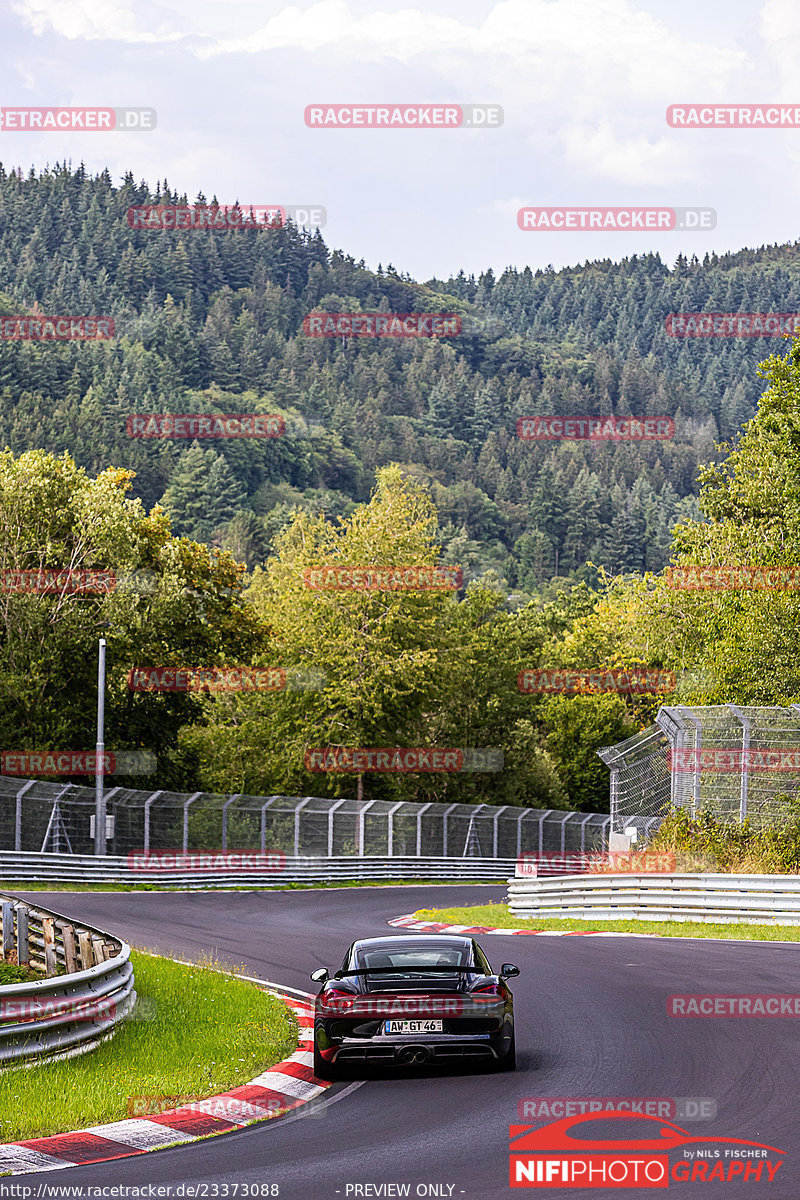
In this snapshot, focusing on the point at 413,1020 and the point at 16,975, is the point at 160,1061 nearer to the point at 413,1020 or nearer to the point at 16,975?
the point at 413,1020

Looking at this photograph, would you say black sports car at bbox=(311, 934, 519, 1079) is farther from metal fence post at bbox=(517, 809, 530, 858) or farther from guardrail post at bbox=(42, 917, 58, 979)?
metal fence post at bbox=(517, 809, 530, 858)

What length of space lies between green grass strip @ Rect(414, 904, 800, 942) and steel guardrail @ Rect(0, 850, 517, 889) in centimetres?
1097


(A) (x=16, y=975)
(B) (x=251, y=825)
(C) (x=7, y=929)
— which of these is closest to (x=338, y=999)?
(A) (x=16, y=975)

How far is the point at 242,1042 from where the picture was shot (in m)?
11.7

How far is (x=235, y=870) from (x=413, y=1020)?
98.1 ft

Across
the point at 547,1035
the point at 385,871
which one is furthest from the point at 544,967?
the point at 385,871

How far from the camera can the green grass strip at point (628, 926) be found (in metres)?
21.6

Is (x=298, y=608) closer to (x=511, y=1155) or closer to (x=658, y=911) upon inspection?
(x=658, y=911)

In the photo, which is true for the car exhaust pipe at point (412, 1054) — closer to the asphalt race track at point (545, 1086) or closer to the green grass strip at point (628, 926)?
the asphalt race track at point (545, 1086)

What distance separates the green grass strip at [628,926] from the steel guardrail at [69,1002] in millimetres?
11074

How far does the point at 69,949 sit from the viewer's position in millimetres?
13586

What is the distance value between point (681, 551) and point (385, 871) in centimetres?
1499

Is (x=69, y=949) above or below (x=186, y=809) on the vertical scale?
above

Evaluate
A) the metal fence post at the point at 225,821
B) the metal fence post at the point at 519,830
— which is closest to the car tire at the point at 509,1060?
the metal fence post at the point at 225,821
